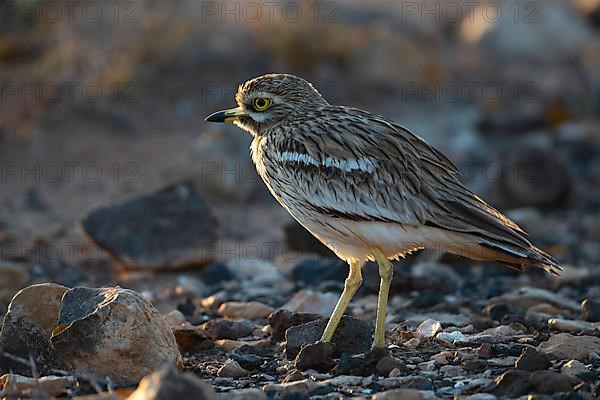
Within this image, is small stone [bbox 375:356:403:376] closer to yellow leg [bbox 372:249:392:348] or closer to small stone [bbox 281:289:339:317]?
yellow leg [bbox 372:249:392:348]

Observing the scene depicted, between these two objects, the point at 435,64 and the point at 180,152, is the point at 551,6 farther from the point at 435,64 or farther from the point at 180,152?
the point at 180,152

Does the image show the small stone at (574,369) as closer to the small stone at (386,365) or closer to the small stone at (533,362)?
the small stone at (533,362)

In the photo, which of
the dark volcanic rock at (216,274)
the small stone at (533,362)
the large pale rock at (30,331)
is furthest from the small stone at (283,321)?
the dark volcanic rock at (216,274)

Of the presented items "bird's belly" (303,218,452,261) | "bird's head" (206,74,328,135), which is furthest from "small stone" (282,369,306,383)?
"bird's head" (206,74,328,135)

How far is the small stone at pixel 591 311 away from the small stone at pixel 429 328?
906 mm

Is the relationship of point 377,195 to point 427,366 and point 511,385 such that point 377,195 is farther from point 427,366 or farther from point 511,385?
point 511,385

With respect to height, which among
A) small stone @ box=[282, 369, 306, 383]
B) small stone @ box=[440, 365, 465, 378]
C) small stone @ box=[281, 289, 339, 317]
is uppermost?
small stone @ box=[440, 365, 465, 378]

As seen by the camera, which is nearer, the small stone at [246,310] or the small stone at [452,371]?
the small stone at [452,371]

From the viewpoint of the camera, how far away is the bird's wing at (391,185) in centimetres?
504

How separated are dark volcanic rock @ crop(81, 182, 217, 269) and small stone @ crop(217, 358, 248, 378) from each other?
2.79 m

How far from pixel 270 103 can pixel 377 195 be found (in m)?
1.00

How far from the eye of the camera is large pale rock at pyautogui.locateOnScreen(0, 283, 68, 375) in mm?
4926

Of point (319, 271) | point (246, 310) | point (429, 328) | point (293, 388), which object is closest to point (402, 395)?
point (293, 388)

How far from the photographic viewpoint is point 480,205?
16.9 feet
